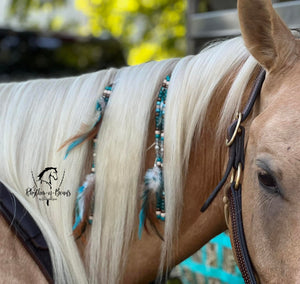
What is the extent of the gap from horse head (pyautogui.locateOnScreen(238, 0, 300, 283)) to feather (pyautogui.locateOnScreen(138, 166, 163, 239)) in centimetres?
27

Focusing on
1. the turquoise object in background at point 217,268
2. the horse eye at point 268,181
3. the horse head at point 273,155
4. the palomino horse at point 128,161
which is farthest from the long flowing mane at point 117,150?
the turquoise object in background at point 217,268

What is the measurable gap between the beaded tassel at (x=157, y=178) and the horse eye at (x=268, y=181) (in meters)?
0.34

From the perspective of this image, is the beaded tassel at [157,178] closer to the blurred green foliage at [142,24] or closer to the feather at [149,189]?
the feather at [149,189]

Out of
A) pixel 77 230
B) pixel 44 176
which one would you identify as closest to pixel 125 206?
pixel 77 230

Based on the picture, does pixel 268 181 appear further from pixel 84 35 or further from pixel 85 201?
pixel 84 35

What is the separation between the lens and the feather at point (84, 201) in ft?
4.58

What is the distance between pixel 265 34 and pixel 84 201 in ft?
2.35

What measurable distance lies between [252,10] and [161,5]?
519 centimetres

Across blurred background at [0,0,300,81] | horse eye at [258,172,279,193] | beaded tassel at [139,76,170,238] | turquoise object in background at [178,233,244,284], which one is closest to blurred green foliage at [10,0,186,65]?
blurred background at [0,0,300,81]

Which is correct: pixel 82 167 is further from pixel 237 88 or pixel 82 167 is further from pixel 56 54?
pixel 56 54

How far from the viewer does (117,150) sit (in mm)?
1385

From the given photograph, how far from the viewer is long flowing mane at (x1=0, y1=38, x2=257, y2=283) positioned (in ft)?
4.49

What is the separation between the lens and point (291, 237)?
1.07 m

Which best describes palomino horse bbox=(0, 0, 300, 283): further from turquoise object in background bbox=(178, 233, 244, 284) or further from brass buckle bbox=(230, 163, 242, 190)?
turquoise object in background bbox=(178, 233, 244, 284)
